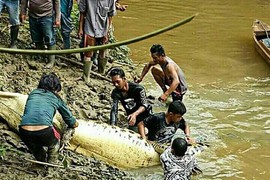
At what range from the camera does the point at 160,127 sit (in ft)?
21.4

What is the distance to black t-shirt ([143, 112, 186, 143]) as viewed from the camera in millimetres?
6473

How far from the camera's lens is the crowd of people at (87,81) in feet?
16.8

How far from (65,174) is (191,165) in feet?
4.65

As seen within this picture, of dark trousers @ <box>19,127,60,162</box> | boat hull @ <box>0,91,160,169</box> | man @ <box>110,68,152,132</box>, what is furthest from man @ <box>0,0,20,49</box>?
dark trousers @ <box>19,127,60,162</box>

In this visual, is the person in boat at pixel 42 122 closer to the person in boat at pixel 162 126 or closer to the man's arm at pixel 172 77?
the person in boat at pixel 162 126

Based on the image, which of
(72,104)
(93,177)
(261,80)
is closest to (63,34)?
(72,104)

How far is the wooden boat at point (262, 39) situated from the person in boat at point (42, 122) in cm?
757

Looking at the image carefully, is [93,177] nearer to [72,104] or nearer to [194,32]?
[72,104]

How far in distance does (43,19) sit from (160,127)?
245cm

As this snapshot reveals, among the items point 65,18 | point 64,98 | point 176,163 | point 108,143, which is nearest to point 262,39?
point 65,18

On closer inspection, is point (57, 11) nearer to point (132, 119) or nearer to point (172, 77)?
point (172, 77)

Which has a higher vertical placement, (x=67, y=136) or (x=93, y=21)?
(x=93, y=21)

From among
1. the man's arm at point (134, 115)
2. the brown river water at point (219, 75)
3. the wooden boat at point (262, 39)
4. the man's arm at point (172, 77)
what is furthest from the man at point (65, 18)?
the wooden boat at point (262, 39)

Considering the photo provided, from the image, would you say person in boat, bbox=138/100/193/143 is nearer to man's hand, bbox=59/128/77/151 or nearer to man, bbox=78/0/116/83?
man's hand, bbox=59/128/77/151
